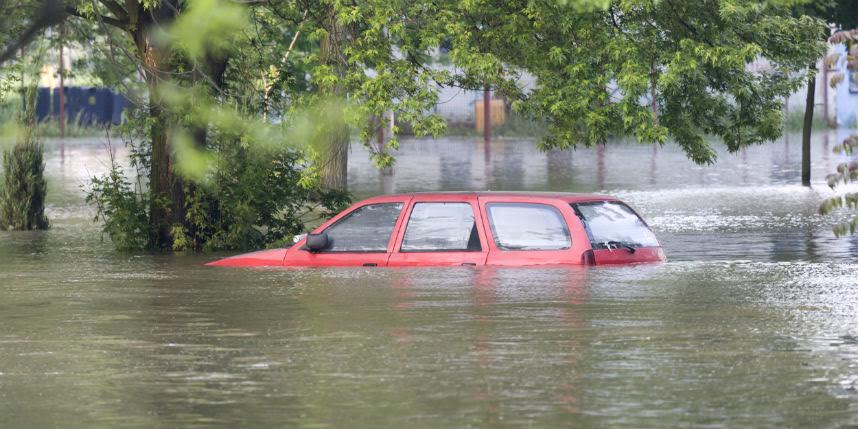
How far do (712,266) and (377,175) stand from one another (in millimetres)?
21841

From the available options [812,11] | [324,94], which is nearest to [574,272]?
[324,94]

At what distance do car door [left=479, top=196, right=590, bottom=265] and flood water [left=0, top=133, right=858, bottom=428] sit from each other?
0.62ft

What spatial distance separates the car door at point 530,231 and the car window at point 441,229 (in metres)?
0.17

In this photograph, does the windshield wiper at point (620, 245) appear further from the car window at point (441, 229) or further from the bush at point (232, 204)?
the bush at point (232, 204)

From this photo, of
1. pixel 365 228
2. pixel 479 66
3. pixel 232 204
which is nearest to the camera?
pixel 365 228

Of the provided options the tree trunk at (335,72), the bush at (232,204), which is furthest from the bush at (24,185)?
the tree trunk at (335,72)

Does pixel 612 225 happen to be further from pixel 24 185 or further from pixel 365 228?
pixel 24 185

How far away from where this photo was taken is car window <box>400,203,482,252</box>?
14734 mm

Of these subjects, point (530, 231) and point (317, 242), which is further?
point (317, 242)

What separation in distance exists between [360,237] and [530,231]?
5.63 ft

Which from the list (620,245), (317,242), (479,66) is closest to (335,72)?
(479,66)

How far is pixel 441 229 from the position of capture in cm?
1493

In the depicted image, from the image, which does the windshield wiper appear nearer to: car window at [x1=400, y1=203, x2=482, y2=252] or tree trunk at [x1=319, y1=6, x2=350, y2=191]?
car window at [x1=400, y1=203, x2=482, y2=252]

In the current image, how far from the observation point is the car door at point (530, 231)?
565 inches
